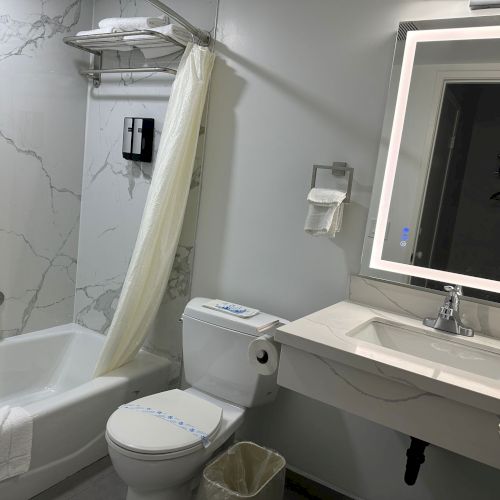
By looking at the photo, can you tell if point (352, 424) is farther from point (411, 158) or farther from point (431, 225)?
point (411, 158)

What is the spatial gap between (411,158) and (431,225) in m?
0.27

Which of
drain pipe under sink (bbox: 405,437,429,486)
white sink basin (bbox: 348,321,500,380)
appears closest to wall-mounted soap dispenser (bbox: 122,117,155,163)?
white sink basin (bbox: 348,321,500,380)

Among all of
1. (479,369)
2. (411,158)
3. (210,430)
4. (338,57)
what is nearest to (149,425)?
(210,430)

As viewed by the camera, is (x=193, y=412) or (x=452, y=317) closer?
(x=452, y=317)

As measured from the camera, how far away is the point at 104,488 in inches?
74.9

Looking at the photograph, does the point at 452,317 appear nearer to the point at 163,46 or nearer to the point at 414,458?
the point at 414,458

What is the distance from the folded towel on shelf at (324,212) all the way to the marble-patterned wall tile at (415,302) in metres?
0.24

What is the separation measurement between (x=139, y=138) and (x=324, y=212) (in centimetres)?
111

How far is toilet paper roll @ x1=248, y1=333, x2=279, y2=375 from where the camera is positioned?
1.48m

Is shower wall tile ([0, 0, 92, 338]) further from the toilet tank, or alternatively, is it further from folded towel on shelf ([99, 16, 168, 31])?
the toilet tank

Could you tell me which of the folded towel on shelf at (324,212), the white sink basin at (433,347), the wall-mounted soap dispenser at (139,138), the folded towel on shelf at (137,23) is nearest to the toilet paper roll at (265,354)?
the white sink basin at (433,347)

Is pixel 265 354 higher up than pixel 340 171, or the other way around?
pixel 340 171

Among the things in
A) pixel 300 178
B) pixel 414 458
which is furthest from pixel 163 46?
Result: pixel 414 458

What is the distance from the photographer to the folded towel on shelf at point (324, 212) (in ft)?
5.70
